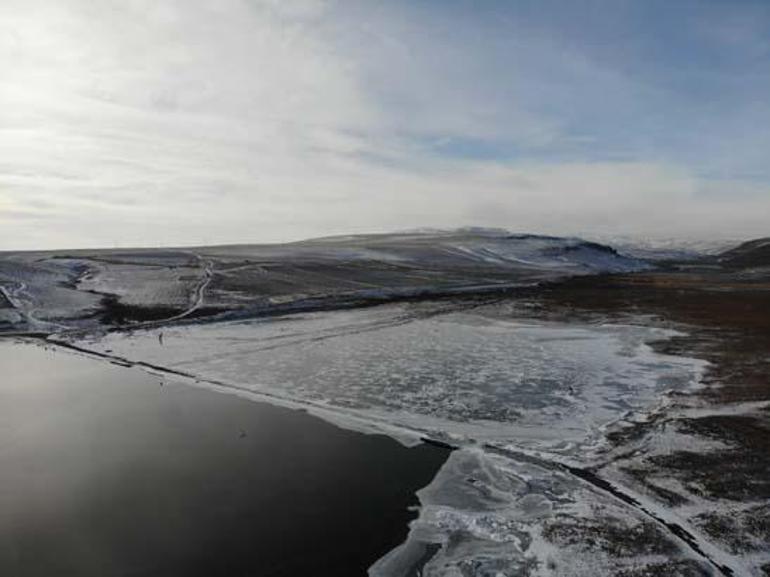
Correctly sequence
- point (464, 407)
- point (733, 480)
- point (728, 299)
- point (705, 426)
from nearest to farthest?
point (733, 480), point (705, 426), point (464, 407), point (728, 299)

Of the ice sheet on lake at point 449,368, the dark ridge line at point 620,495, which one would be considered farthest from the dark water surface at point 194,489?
the ice sheet on lake at point 449,368

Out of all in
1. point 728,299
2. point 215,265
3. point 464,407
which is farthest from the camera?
point 215,265

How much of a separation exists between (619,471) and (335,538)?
6318mm

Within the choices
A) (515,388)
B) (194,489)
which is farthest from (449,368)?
(194,489)

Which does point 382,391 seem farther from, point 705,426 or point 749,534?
point 749,534

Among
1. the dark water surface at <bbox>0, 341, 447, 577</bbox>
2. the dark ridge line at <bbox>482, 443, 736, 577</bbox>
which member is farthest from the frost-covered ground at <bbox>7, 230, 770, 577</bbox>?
the dark water surface at <bbox>0, 341, 447, 577</bbox>

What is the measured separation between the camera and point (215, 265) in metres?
67.9

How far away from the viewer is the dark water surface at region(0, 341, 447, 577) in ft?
31.3

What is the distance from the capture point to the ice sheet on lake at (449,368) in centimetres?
1705

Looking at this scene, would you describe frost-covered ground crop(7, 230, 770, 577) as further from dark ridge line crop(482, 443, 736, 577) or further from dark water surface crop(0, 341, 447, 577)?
dark water surface crop(0, 341, 447, 577)

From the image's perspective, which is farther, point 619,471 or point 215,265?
point 215,265

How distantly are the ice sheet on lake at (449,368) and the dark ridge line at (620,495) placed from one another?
91cm

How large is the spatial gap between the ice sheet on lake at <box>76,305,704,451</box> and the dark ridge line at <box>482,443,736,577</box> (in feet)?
2.99

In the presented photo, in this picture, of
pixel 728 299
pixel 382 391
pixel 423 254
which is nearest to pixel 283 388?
pixel 382 391
